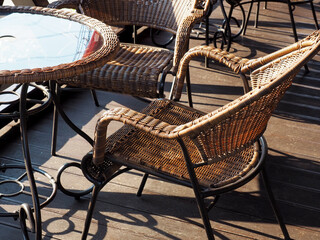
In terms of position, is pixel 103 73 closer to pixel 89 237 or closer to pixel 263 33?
pixel 89 237

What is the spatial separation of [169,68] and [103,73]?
0.34 meters

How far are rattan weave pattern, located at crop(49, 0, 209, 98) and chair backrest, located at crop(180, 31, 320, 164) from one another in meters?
0.77

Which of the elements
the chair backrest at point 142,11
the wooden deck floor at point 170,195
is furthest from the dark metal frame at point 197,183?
the chair backrest at point 142,11

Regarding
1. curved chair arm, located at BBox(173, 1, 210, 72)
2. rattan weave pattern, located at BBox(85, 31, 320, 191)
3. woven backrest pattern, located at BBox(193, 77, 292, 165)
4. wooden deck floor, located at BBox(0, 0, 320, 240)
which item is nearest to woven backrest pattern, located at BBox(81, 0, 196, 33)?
curved chair arm, located at BBox(173, 1, 210, 72)

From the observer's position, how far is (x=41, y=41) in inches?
71.1

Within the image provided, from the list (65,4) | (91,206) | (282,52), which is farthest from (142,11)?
(91,206)

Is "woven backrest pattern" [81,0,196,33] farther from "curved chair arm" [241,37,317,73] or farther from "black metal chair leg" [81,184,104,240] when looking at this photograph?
"black metal chair leg" [81,184,104,240]

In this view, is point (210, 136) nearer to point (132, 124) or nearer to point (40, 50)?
point (132, 124)

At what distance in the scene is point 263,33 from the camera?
14.4 ft

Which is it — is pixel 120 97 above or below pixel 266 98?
below

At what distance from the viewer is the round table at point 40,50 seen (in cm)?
153

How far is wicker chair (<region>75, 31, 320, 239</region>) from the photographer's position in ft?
4.48

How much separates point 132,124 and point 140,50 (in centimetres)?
121

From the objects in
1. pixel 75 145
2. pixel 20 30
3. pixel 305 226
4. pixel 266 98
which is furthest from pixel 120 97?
pixel 266 98
